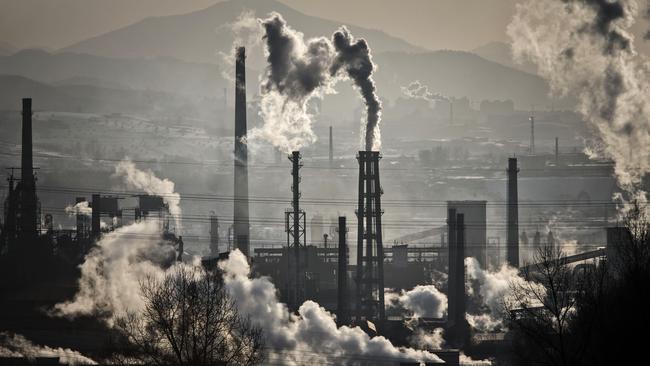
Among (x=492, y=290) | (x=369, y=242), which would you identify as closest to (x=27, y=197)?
(x=369, y=242)

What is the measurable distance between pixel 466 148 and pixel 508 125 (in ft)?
76.6

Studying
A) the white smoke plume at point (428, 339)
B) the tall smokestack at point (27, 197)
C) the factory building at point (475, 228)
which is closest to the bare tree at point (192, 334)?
the white smoke plume at point (428, 339)

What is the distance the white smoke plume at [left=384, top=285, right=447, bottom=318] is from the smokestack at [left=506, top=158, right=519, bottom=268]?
581cm

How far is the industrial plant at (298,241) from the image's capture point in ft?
74.9

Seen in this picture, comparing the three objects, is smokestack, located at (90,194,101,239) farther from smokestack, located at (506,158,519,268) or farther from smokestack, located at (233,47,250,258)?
smokestack, located at (506,158,519,268)

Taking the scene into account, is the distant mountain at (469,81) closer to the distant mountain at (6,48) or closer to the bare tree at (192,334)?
the distant mountain at (6,48)

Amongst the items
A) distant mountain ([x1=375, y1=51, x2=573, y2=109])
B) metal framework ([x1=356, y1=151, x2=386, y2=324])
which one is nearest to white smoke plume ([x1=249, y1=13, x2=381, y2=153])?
metal framework ([x1=356, y1=151, x2=386, y2=324])

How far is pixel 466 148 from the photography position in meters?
100

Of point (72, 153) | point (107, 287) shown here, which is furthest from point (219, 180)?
point (107, 287)

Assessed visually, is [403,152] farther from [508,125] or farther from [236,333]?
[236,333]

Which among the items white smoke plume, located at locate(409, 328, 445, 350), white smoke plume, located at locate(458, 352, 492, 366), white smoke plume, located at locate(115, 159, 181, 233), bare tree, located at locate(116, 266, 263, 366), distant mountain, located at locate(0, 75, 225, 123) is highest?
distant mountain, located at locate(0, 75, 225, 123)

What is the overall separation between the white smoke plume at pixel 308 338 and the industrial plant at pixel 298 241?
7 centimetres

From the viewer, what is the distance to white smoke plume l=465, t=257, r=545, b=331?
33.9 metres

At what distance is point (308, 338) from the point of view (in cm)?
2595
